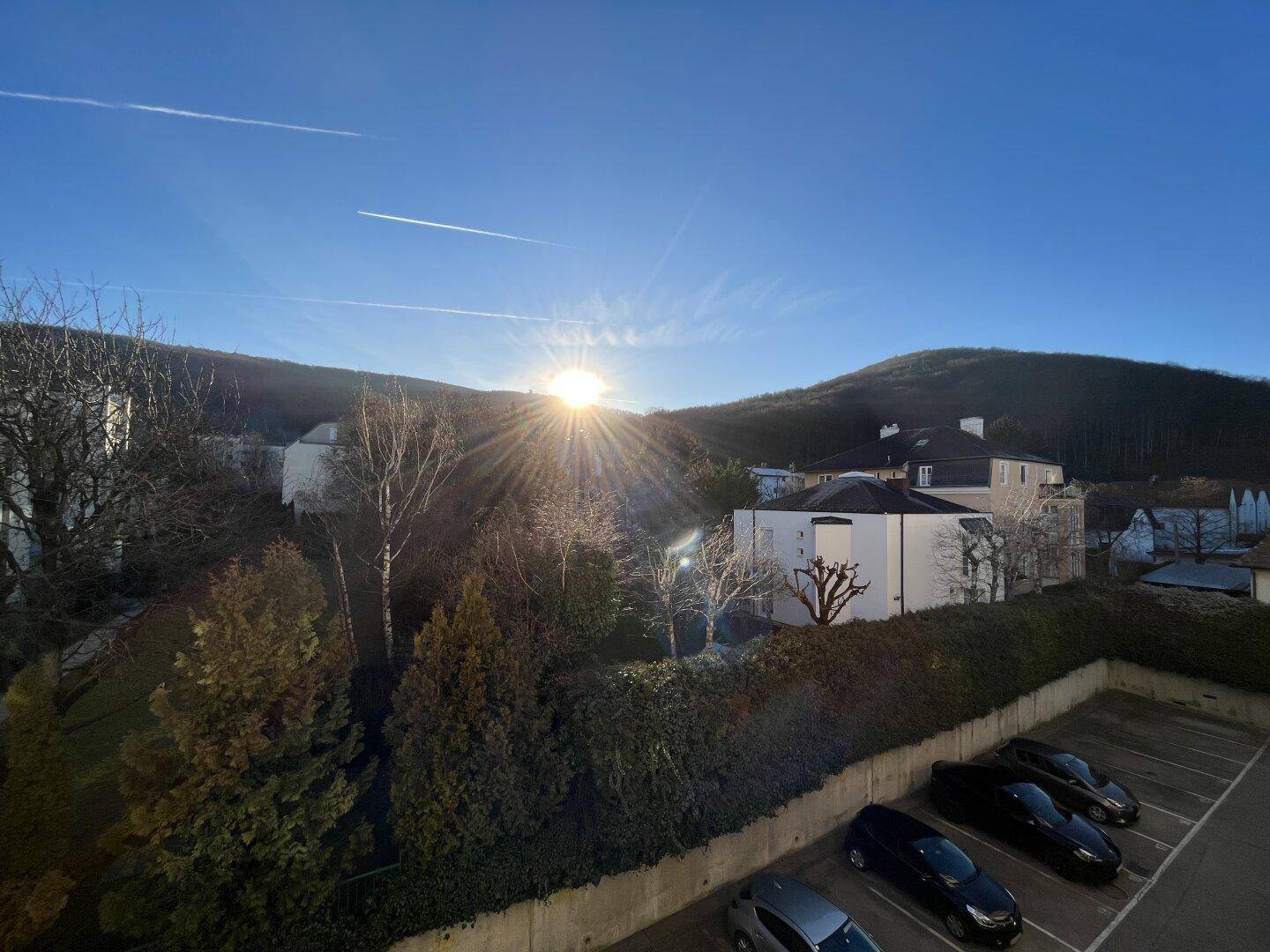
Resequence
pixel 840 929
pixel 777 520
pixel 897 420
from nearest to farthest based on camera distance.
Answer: pixel 840 929 < pixel 777 520 < pixel 897 420

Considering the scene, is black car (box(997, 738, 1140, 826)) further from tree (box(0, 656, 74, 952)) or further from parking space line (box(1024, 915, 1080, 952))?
tree (box(0, 656, 74, 952))

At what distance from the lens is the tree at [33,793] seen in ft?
20.4

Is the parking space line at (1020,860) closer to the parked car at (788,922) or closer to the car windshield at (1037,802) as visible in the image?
the car windshield at (1037,802)

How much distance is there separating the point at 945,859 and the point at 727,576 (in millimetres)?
10356

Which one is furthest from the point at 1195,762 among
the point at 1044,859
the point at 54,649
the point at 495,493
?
the point at 54,649

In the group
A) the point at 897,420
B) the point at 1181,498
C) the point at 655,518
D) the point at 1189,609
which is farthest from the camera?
the point at 897,420

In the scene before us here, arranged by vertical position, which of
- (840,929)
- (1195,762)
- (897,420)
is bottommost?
(1195,762)

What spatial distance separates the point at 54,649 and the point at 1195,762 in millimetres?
28488

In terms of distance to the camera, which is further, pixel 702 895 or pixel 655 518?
pixel 655 518

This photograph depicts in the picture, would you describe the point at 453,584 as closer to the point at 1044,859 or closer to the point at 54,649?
the point at 54,649

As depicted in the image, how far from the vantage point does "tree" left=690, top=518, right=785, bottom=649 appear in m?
17.6

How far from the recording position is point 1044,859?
10773 mm

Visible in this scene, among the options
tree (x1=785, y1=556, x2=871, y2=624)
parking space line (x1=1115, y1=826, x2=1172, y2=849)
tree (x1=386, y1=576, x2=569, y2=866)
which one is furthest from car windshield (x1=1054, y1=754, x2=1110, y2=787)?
tree (x1=386, y1=576, x2=569, y2=866)

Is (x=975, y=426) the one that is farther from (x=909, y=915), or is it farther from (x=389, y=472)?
(x=389, y=472)
